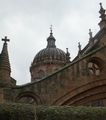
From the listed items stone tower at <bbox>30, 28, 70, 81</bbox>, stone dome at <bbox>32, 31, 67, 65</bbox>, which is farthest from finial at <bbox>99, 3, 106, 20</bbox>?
stone dome at <bbox>32, 31, 67, 65</bbox>

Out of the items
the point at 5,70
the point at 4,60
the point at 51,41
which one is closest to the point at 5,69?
the point at 5,70

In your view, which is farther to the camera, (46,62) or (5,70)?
(46,62)

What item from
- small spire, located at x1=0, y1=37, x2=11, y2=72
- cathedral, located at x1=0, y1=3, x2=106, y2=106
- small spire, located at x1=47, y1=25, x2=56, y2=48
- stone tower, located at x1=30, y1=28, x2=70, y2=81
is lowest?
cathedral, located at x1=0, y1=3, x2=106, y2=106

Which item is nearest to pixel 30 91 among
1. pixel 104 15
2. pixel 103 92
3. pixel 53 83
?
pixel 53 83

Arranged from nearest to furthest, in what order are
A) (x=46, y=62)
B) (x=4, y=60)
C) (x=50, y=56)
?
(x=4, y=60) → (x=46, y=62) → (x=50, y=56)

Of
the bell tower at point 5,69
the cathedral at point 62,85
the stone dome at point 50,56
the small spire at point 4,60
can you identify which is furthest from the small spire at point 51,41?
the bell tower at point 5,69

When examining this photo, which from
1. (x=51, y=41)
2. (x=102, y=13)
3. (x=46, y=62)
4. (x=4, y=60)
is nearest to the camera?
(x=4, y=60)

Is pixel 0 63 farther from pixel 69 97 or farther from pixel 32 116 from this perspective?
pixel 32 116

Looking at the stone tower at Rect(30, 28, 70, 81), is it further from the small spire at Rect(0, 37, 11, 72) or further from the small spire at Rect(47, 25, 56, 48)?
the small spire at Rect(0, 37, 11, 72)

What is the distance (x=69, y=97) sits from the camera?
1633 centimetres

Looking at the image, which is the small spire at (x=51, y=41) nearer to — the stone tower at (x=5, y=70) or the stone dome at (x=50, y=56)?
the stone dome at (x=50, y=56)

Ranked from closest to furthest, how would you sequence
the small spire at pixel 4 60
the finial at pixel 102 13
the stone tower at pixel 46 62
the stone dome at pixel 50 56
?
1. the small spire at pixel 4 60
2. the finial at pixel 102 13
3. the stone tower at pixel 46 62
4. the stone dome at pixel 50 56

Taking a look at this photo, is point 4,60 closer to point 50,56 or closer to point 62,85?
point 62,85

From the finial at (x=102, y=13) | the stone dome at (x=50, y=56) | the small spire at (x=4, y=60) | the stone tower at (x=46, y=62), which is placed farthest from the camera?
the stone dome at (x=50, y=56)
